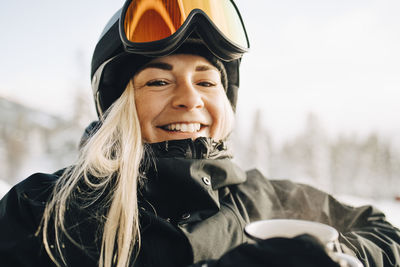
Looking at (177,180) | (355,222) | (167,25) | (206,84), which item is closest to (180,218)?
(177,180)

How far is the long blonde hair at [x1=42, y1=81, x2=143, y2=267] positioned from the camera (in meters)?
1.25

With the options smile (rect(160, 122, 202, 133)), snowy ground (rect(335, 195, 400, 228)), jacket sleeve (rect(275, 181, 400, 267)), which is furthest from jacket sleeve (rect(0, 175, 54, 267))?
snowy ground (rect(335, 195, 400, 228))

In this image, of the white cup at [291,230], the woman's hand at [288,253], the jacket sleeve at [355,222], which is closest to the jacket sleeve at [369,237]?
the jacket sleeve at [355,222]

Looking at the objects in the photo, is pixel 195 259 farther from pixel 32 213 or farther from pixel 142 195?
pixel 32 213

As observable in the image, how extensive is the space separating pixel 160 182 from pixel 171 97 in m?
0.55

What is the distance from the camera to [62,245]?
1.24m

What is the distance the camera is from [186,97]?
159 cm

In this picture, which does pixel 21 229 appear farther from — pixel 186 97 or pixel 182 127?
pixel 186 97

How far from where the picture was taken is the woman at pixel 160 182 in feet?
4.16

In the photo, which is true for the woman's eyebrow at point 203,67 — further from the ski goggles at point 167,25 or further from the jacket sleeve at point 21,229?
the jacket sleeve at point 21,229

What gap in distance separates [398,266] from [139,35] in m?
2.14

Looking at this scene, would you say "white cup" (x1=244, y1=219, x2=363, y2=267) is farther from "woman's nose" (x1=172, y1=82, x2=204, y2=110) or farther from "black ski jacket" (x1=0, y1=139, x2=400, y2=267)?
"woman's nose" (x1=172, y1=82, x2=204, y2=110)

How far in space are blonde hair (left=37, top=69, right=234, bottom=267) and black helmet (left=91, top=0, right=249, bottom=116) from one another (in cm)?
19

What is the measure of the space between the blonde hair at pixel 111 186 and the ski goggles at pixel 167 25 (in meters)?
0.32
